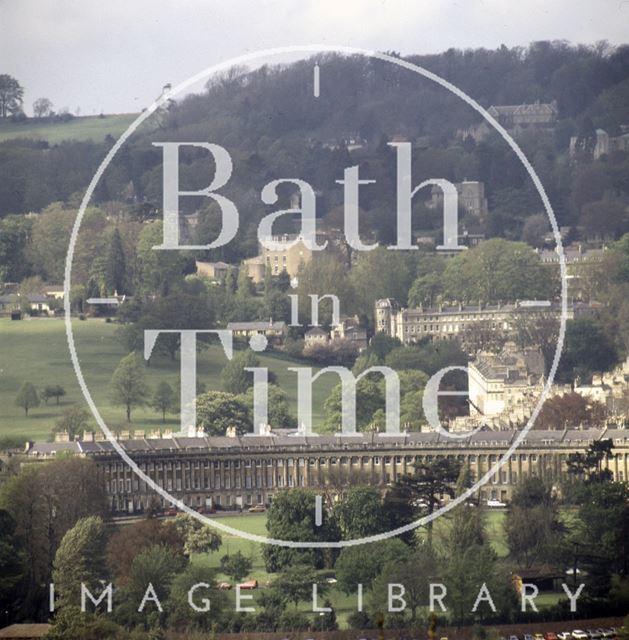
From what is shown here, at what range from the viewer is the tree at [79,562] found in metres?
47.7

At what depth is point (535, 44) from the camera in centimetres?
10731

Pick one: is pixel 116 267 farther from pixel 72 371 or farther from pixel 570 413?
pixel 570 413

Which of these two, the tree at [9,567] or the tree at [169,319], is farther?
the tree at [169,319]

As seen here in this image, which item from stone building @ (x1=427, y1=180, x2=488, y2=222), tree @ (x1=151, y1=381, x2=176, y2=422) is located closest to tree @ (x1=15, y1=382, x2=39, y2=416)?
tree @ (x1=151, y1=381, x2=176, y2=422)

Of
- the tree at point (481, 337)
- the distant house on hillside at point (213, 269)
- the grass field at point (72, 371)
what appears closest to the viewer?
the grass field at point (72, 371)

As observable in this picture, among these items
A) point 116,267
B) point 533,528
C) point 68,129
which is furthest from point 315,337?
point 68,129

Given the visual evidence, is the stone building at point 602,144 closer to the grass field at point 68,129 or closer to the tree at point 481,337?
the grass field at point 68,129

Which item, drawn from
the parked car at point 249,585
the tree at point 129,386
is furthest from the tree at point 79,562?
the tree at point 129,386

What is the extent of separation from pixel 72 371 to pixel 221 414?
21.0 feet

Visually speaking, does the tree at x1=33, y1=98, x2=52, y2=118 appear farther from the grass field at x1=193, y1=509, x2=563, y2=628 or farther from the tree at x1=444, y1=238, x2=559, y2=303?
the grass field at x1=193, y1=509, x2=563, y2=628

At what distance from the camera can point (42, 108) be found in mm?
104812

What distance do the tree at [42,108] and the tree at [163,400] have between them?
112 feet

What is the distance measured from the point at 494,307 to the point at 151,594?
118ft

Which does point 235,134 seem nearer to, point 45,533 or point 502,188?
point 502,188
